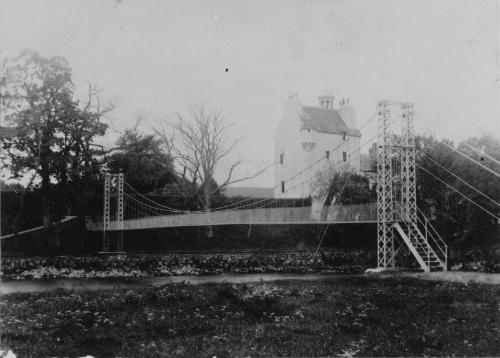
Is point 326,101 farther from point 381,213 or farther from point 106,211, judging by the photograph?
point 381,213

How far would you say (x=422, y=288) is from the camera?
11.2 m

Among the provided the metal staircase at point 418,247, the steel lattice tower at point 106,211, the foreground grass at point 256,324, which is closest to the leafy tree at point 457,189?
the metal staircase at point 418,247

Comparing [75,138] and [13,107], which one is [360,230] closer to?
[75,138]

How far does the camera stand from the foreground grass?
234 inches

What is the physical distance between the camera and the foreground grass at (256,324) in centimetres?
594

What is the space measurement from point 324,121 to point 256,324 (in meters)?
34.8

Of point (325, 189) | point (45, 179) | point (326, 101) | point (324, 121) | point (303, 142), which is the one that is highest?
point (326, 101)

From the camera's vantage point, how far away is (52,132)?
22.1 meters

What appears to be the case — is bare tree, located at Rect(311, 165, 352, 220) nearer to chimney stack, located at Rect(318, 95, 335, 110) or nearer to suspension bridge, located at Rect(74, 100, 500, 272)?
suspension bridge, located at Rect(74, 100, 500, 272)

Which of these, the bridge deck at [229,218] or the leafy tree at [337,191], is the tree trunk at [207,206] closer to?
the bridge deck at [229,218]

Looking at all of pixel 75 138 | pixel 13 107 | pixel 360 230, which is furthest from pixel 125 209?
pixel 360 230

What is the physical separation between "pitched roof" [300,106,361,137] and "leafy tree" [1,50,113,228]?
17663 millimetres

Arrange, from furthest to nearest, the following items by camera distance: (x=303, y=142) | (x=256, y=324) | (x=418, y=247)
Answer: (x=303, y=142)
(x=418, y=247)
(x=256, y=324)

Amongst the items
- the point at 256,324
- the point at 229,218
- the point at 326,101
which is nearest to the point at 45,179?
the point at 229,218
